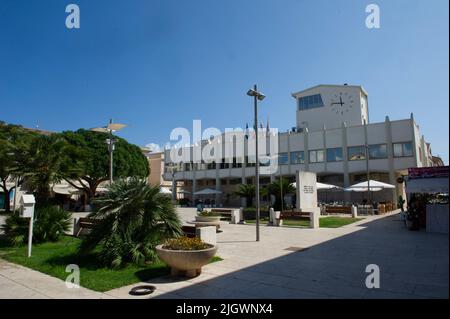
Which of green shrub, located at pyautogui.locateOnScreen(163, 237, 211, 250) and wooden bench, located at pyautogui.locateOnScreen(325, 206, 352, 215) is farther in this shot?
wooden bench, located at pyautogui.locateOnScreen(325, 206, 352, 215)

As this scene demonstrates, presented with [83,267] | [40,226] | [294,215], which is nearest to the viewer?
[83,267]

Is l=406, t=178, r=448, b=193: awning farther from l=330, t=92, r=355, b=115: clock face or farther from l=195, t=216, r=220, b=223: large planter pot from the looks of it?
l=330, t=92, r=355, b=115: clock face

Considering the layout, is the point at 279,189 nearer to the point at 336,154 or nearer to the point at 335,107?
the point at 336,154

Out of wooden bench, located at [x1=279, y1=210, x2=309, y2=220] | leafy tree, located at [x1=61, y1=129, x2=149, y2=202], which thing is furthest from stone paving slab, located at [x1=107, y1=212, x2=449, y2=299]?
leafy tree, located at [x1=61, y1=129, x2=149, y2=202]

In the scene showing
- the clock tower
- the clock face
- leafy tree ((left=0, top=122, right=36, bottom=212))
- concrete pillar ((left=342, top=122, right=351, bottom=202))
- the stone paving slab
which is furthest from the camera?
the clock face

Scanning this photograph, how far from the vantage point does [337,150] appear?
1545 inches

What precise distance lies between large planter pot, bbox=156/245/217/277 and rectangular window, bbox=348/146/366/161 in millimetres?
34524

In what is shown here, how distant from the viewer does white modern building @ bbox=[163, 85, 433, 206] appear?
34969mm

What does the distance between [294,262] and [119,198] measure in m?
5.20

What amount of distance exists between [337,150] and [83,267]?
119ft

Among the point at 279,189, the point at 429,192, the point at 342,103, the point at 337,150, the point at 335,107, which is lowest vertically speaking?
the point at 429,192
